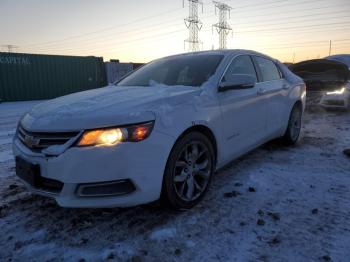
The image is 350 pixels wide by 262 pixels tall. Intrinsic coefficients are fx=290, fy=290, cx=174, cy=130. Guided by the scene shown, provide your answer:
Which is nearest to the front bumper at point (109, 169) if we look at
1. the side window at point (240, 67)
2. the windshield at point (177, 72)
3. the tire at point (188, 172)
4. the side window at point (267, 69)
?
the tire at point (188, 172)

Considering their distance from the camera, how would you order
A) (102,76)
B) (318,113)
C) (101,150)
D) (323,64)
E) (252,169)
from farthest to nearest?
(102,76)
(323,64)
(318,113)
(252,169)
(101,150)

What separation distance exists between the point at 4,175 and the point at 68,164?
7.01 ft

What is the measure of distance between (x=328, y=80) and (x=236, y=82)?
6979mm

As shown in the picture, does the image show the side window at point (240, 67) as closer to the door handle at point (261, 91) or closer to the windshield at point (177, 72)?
the windshield at point (177, 72)

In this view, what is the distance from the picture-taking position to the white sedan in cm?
211

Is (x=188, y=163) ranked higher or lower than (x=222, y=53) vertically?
lower

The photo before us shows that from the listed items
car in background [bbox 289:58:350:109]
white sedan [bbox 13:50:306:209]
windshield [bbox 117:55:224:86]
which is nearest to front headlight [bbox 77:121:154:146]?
white sedan [bbox 13:50:306:209]

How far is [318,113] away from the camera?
827cm

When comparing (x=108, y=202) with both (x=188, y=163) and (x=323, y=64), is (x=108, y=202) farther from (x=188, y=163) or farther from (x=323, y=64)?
(x=323, y=64)

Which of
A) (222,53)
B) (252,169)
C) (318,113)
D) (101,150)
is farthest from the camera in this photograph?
(318,113)

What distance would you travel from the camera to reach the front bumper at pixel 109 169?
2084mm

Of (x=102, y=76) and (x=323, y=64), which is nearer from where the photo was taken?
(x=323, y=64)

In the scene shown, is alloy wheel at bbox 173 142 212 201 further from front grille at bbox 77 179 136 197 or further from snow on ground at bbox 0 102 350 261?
front grille at bbox 77 179 136 197

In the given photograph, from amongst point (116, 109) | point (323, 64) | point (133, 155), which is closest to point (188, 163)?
point (133, 155)
